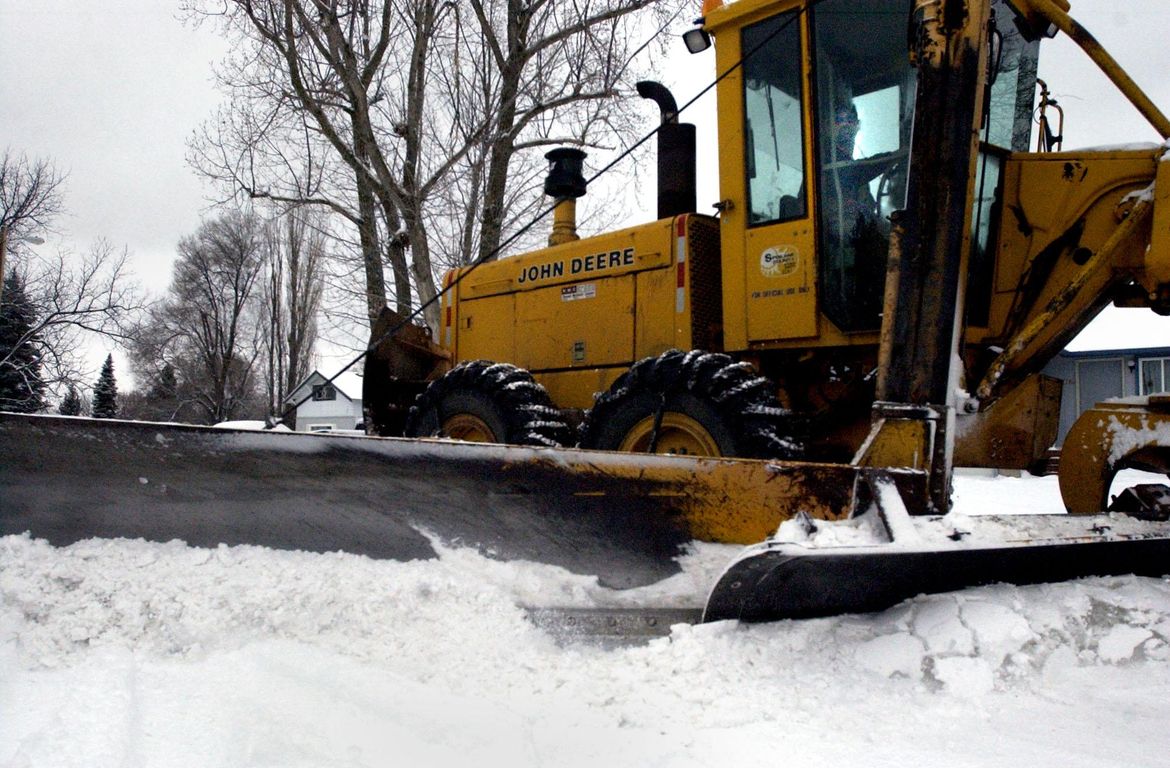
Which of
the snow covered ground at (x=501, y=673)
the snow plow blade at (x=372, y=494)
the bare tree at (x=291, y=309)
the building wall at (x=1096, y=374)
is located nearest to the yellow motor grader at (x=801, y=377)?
the snow plow blade at (x=372, y=494)

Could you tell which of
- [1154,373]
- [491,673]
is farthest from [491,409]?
[1154,373]

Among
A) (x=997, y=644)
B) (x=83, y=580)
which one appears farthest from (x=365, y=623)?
(x=997, y=644)

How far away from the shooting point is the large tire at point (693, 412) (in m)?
3.71

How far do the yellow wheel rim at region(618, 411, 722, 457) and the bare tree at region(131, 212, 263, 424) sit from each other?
134ft

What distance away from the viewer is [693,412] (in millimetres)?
3969

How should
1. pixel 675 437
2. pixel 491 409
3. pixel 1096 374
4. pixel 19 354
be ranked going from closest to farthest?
pixel 675 437
pixel 491 409
pixel 19 354
pixel 1096 374

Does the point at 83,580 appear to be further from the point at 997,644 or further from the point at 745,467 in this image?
the point at 997,644

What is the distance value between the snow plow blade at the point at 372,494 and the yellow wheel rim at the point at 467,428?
7.25 ft

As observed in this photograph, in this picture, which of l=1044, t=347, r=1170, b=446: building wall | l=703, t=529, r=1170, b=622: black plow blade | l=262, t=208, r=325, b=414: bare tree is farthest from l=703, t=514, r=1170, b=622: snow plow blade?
l=262, t=208, r=325, b=414: bare tree

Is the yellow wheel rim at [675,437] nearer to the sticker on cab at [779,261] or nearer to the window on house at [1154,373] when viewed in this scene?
the sticker on cab at [779,261]

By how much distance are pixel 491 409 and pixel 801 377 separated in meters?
1.91

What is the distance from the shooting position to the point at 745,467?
9.11 ft

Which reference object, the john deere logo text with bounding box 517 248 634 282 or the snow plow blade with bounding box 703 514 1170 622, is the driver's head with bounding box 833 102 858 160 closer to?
the john deere logo text with bounding box 517 248 634 282

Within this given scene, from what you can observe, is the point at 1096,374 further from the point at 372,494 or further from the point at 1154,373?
the point at 372,494
